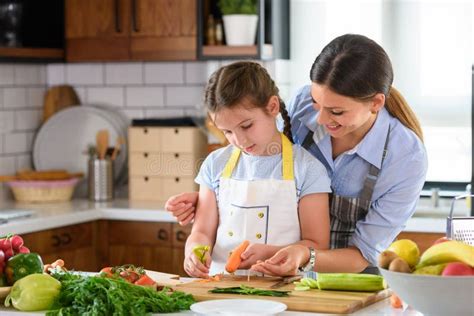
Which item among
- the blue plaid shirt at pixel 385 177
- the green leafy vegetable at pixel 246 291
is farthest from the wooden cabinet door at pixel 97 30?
the green leafy vegetable at pixel 246 291

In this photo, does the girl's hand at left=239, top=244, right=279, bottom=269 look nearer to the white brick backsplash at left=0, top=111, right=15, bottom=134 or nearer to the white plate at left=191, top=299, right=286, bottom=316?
the white plate at left=191, top=299, right=286, bottom=316

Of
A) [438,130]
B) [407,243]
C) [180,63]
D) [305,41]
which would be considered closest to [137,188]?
[180,63]

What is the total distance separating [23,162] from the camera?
5578 millimetres

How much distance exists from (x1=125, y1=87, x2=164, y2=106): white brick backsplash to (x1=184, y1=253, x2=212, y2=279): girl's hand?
8.41 feet

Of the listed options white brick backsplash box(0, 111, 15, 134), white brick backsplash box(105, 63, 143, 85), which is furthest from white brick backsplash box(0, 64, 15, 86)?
white brick backsplash box(105, 63, 143, 85)

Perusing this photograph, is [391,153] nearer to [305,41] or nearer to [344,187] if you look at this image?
[344,187]

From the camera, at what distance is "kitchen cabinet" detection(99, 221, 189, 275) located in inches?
193

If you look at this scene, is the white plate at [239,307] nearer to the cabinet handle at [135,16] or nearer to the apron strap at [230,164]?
the apron strap at [230,164]

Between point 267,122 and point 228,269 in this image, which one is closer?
point 228,269

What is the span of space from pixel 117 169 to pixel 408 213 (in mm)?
2704

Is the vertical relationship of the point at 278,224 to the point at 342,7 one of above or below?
below

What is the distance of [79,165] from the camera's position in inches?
223

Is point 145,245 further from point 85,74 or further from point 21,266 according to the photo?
point 21,266

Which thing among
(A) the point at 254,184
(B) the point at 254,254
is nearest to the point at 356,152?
(A) the point at 254,184
